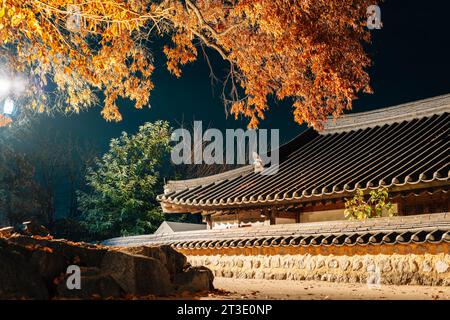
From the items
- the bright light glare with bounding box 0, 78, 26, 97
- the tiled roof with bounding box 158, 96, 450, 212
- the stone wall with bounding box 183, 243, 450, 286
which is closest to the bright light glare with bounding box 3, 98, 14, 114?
the bright light glare with bounding box 0, 78, 26, 97

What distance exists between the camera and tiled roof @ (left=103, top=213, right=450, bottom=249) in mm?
A: 9086

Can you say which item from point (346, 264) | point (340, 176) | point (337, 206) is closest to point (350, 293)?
point (346, 264)

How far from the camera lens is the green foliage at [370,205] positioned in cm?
1051

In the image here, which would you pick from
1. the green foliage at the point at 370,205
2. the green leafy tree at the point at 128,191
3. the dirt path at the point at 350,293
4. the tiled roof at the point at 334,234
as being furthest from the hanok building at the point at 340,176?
the green leafy tree at the point at 128,191

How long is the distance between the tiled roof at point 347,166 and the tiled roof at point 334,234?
75cm

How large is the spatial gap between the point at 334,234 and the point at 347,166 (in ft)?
9.22

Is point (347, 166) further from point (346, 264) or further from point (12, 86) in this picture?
point (12, 86)

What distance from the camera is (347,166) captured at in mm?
12758

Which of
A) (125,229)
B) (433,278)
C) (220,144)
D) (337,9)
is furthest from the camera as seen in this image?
(220,144)

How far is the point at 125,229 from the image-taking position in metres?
24.2

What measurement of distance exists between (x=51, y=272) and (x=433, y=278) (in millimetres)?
6835

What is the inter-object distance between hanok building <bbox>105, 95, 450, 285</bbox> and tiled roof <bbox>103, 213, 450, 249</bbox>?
2 centimetres
